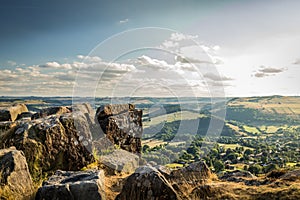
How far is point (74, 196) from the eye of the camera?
26.4 feet

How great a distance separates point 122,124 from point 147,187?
998cm

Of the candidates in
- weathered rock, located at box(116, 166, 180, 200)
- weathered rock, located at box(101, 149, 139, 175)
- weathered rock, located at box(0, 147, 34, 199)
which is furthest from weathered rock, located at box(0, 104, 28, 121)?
weathered rock, located at box(116, 166, 180, 200)

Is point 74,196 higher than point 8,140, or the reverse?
point 8,140

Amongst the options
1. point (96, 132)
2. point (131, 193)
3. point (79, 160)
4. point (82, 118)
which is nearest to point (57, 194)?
point (131, 193)

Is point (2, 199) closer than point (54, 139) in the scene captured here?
Yes

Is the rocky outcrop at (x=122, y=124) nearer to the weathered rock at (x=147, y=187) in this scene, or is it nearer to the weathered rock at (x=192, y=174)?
the weathered rock at (x=192, y=174)

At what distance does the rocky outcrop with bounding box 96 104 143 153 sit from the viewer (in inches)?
675

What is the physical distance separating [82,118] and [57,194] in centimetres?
567

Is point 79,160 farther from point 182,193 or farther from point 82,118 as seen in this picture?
point 182,193

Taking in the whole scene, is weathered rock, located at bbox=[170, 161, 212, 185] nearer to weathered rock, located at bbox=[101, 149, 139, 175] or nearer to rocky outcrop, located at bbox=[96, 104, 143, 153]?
weathered rock, located at bbox=[101, 149, 139, 175]

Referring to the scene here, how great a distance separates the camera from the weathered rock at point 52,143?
1118cm

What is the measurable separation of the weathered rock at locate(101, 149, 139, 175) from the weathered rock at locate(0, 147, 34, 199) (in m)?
5.61

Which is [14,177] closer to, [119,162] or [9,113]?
[119,162]

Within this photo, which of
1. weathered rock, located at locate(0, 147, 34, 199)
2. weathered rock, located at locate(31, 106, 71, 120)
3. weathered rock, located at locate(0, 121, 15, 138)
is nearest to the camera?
weathered rock, located at locate(0, 147, 34, 199)
